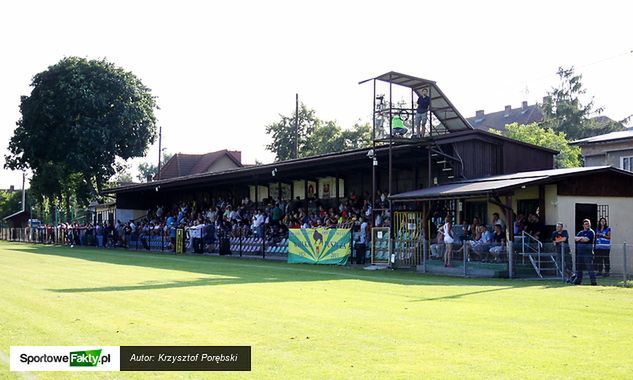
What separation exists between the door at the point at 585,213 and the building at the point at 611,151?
15.0 metres

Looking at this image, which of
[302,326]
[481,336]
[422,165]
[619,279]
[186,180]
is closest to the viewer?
[481,336]

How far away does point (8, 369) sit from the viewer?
26.5ft

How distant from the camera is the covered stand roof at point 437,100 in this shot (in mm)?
28812

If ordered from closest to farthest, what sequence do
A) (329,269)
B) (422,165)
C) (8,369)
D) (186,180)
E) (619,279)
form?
1. (8,369)
2. (619,279)
3. (329,269)
4. (422,165)
5. (186,180)

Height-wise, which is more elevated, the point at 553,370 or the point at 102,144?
the point at 102,144

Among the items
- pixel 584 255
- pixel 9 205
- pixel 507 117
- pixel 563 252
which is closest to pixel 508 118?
pixel 507 117

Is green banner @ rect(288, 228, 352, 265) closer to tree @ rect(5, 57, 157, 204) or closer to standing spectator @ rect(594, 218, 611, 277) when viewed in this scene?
standing spectator @ rect(594, 218, 611, 277)

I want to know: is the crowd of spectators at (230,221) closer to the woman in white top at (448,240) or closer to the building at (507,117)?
the woman in white top at (448,240)

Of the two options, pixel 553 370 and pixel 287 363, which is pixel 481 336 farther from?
pixel 287 363

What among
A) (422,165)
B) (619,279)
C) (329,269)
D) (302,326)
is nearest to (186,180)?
(422,165)

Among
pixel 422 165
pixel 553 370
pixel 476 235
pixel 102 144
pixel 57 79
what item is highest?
pixel 57 79

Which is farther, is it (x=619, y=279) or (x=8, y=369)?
(x=619, y=279)

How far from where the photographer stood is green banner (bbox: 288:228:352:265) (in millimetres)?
28703

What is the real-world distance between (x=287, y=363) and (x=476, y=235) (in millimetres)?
17172
